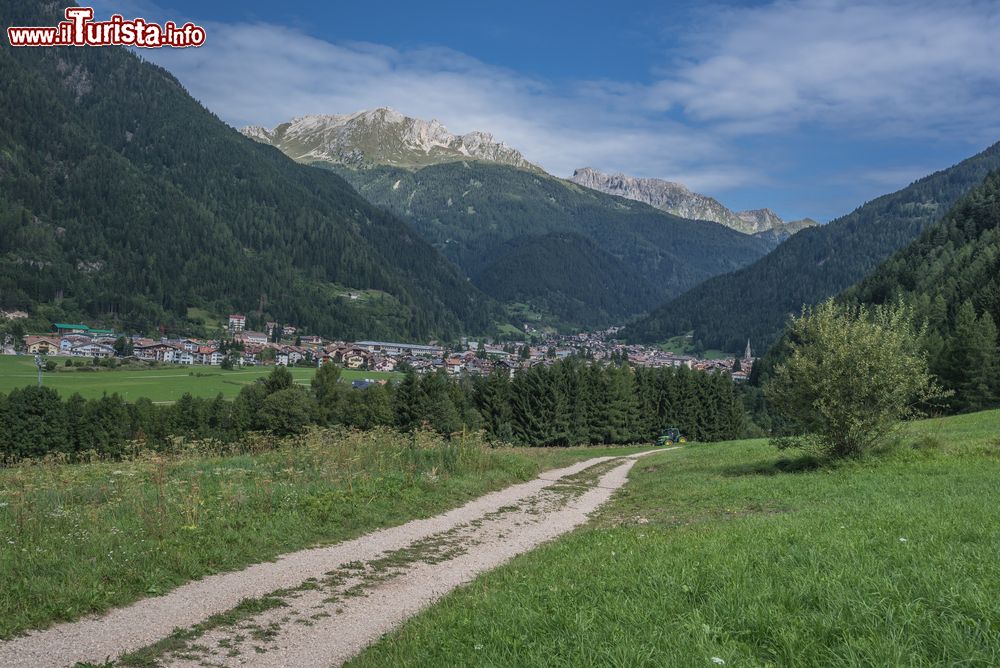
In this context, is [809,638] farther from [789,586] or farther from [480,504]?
[480,504]

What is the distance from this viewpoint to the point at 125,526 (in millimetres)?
11938

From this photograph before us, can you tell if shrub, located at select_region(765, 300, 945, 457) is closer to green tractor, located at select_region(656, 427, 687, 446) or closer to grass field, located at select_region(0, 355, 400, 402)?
green tractor, located at select_region(656, 427, 687, 446)

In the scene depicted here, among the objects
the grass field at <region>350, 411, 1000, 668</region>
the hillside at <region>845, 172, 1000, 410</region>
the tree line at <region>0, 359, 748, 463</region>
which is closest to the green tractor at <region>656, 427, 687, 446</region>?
the tree line at <region>0, 359, 748, 463</region>

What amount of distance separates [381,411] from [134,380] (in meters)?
82.3

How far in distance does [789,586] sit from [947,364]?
259 feet

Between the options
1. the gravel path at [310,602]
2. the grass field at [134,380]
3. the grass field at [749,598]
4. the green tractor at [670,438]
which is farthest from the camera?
the grass field at [134,380]

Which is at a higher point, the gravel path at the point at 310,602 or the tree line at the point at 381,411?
the gravel path at the point at 310,602

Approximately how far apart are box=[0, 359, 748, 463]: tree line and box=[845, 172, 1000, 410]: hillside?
36.6 meters

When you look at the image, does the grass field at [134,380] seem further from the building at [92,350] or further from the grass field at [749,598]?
the grass field at [749,598]

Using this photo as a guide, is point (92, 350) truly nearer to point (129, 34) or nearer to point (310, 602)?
point (129, 34)

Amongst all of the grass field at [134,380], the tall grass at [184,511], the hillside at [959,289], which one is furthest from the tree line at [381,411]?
the tall grass at [184,511]

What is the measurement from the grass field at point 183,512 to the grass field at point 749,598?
4628mm

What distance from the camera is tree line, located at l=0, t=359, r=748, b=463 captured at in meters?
72.2

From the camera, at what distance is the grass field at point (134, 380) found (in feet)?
378
